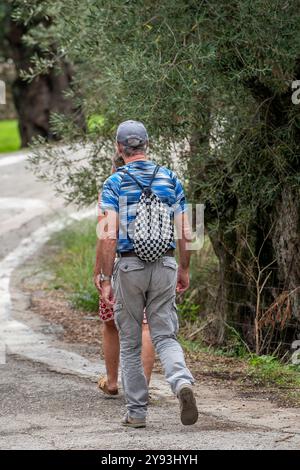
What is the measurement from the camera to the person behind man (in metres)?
6.85

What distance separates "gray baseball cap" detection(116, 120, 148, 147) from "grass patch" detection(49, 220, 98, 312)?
5271 mm

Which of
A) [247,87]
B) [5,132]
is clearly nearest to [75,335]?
[247,87]

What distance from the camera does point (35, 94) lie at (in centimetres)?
2636

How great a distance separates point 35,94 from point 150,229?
65.7 ft

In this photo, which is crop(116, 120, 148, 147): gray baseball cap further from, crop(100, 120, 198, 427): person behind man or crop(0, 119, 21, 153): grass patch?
crop(0, 119, 21, 153): grass patch

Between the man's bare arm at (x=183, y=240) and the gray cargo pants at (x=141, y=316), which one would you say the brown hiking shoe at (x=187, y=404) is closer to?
the gray cargo pants at (x=141, y=316)

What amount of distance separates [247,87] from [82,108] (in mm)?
2848

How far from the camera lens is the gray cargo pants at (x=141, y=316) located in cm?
686

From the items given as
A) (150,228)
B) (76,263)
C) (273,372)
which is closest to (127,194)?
(150,228)

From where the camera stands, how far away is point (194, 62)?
8.72 metres

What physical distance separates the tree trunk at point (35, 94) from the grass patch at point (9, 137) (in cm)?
484

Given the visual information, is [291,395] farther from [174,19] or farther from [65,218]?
[65,218]

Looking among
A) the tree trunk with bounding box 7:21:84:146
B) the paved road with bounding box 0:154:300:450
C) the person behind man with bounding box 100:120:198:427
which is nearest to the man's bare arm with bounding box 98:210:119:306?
the person behind man with bounding box 100:120:198:427

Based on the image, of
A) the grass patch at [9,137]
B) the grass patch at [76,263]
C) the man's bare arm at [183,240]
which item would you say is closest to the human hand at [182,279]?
the man's bare arm at [183,240]
